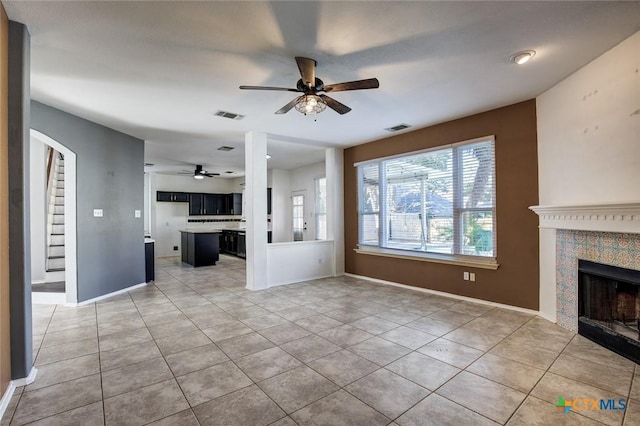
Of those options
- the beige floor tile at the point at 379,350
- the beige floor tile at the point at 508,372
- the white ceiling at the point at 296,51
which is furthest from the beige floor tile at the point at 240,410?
the white ceiling at the point at 296,51

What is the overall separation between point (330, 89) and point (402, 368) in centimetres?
245

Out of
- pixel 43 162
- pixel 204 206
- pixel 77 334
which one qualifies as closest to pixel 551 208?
pixel 77 334

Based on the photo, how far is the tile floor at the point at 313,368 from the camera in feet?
6.15

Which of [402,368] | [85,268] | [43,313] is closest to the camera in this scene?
[402,368]

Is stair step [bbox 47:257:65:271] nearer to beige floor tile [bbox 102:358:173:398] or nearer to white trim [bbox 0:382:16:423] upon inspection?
white trim [bbox 0:382:16:423]

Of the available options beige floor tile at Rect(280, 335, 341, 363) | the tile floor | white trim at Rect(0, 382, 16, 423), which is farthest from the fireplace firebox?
white trim at Rect(0, 382, 16, 423)

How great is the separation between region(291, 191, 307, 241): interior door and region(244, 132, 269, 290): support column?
3.34m

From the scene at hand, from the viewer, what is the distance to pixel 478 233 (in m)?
4.17

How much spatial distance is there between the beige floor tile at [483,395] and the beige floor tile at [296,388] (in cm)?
83

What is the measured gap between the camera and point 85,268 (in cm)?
427

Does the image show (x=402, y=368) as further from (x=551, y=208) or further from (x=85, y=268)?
(x=85, y=268)

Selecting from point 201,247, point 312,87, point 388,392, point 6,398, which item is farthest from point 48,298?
point 388,392

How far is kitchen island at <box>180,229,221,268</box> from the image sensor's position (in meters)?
7.38

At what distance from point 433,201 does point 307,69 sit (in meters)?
3.00
